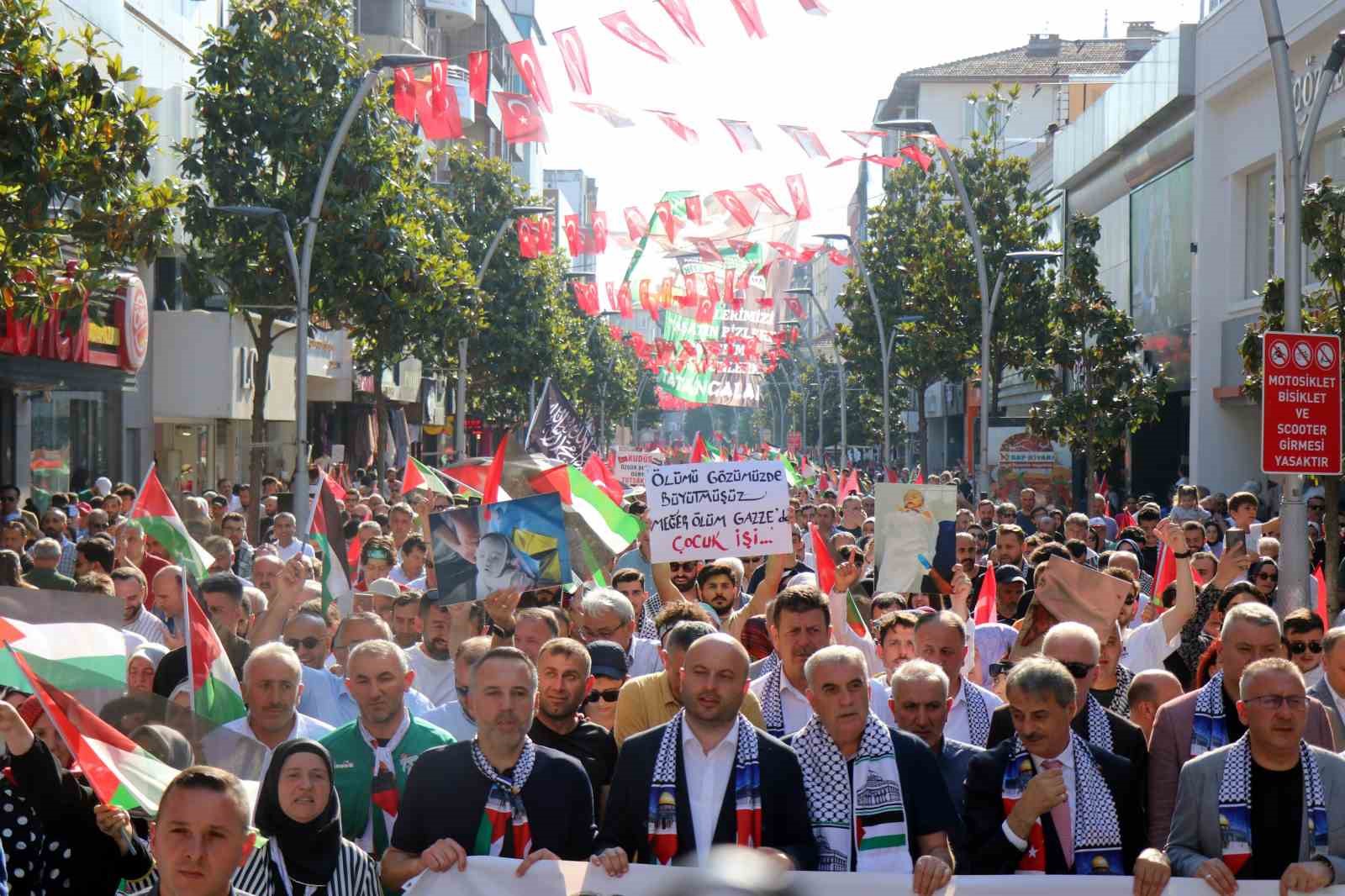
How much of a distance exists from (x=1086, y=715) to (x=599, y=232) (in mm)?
32856

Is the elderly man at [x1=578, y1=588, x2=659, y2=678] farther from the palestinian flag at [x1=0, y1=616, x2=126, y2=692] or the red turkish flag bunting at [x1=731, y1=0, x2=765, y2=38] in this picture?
the red turkish flag bunting at [x1=731, y1=0, x2=765, y2=38]

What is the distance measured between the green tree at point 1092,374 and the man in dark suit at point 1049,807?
24.5 meters

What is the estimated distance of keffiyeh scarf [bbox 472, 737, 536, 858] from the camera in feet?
18.1

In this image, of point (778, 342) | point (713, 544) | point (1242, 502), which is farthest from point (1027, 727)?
point (778, 342)

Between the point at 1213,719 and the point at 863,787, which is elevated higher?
the point at 1213,719

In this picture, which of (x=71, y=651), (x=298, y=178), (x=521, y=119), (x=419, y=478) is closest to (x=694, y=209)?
(x=298, y=178)

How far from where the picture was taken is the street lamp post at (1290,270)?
40.2ft

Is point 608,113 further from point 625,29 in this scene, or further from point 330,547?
point 330,547

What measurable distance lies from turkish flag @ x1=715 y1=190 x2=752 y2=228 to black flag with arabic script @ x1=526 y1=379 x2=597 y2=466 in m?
11.2

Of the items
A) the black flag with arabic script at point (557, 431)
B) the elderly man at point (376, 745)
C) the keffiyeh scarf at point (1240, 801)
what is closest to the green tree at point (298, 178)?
the black flag with arabic script at point (557, 431)

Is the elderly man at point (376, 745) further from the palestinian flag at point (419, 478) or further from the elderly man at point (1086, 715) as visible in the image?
the palestinian flag at point (419, 478)

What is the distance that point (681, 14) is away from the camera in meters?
16.2

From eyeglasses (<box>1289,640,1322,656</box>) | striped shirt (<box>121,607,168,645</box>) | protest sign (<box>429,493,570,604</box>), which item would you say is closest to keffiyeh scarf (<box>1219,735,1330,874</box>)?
eyeglasses (<box>1289,640,1322,656</box>)

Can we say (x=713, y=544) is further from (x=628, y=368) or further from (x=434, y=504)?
(x=628, y=368)
